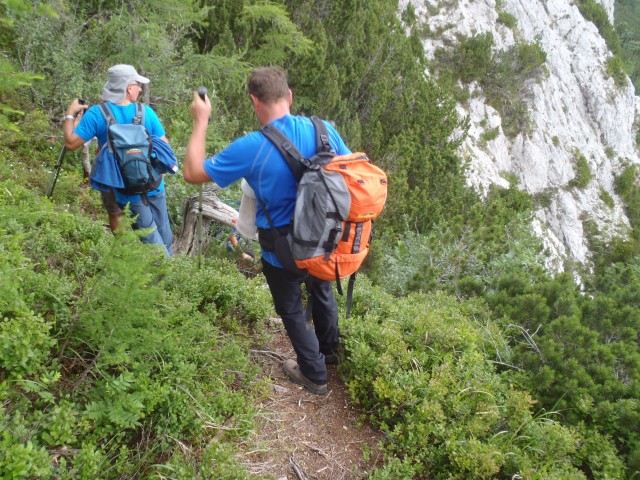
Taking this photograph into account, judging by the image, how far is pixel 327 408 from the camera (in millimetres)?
3176

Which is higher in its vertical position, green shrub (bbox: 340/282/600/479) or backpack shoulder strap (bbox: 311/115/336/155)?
backpack shoulder strap (bbox: 311/115/336/155)

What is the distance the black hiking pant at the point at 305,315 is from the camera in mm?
2846

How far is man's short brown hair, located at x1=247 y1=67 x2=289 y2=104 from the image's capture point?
97.0 inches

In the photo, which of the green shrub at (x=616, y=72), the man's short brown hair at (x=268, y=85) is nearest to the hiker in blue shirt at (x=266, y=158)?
the man's short brown hair at (x=268, y=85)

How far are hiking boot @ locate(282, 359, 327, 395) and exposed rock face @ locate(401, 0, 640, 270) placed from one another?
17.3 meters

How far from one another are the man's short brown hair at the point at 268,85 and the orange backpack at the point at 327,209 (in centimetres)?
19

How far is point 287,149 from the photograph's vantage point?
245 cm

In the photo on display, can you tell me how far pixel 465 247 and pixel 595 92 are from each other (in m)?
32.1

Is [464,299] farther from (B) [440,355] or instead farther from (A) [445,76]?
(A) [445,76]

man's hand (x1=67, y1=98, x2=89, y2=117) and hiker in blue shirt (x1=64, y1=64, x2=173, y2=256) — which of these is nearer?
hiker in blue shirt (x1=64, y1=64, x2=173, y2=256)

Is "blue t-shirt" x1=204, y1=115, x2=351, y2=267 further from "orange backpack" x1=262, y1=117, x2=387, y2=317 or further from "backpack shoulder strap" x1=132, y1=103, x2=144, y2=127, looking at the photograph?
"backpack shoulder strap" x1=132, y1=103, x2=144, y2=127

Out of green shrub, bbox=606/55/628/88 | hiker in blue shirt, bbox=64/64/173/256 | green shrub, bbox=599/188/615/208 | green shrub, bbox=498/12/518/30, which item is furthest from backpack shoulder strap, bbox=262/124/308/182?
green shrub, bbox=606/55/628/88

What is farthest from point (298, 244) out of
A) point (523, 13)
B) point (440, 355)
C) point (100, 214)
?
point (523, 13)

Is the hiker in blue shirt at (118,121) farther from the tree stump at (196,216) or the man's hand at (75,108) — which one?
the tree stump at (196,216)
